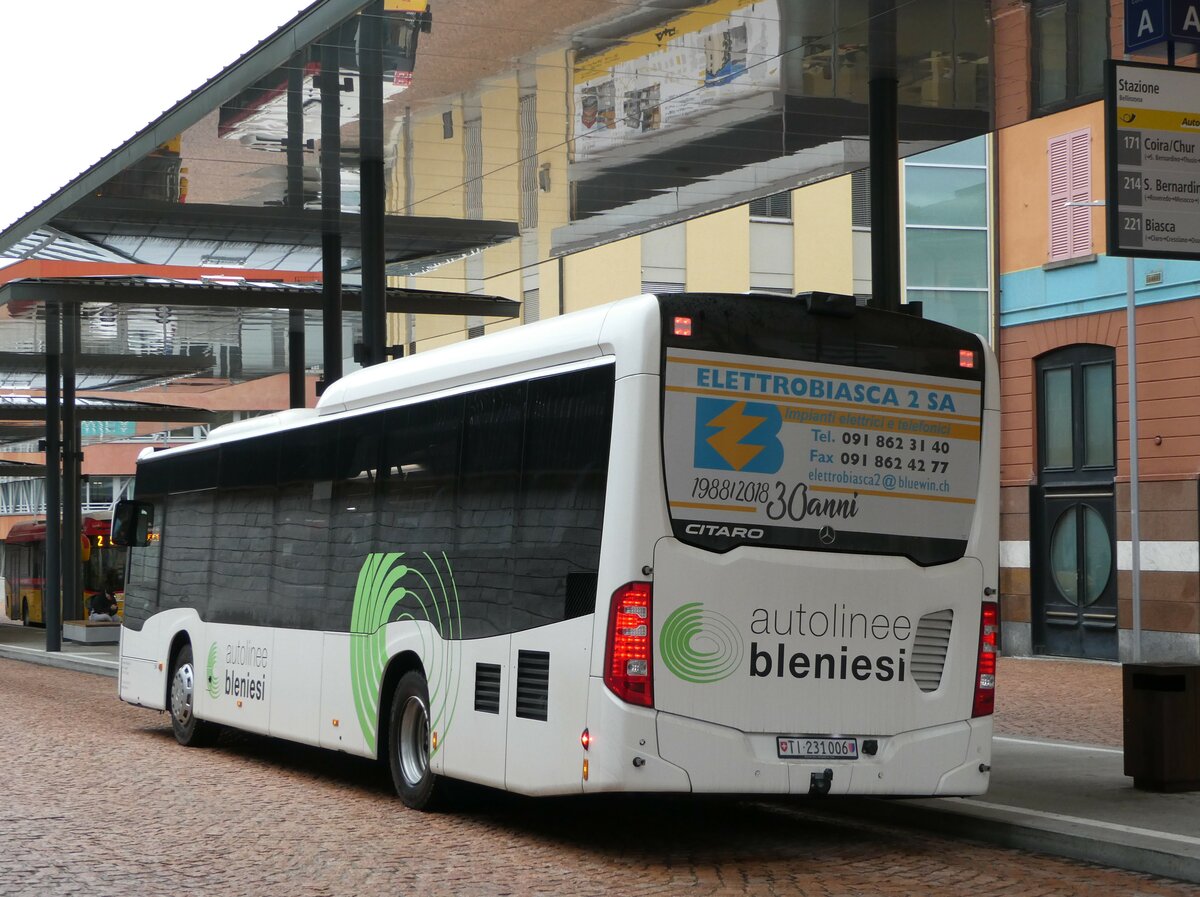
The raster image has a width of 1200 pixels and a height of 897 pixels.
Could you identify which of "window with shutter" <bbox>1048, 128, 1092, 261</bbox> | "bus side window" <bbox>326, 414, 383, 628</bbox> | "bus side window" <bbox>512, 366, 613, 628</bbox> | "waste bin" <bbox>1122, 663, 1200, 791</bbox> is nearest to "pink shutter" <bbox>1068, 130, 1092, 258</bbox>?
"window with shutter" <bbox>1048, 128, 1092, 261</bbox>

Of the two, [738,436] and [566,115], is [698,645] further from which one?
[566,115]

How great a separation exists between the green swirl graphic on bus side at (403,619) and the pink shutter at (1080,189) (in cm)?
2006

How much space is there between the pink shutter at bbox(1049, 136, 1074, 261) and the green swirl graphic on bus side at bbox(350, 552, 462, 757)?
2034cm

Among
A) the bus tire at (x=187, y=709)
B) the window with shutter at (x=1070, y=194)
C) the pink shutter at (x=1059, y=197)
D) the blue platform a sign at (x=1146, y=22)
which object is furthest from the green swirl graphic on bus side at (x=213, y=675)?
the pink shutter at (x=1059, y=197)

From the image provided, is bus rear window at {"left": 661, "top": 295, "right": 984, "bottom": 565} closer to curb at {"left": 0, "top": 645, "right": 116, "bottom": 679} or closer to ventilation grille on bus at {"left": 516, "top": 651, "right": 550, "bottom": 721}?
ventilation grille on bus at {"left": 516, "top": 651, "right": 550, "bottom": 721}

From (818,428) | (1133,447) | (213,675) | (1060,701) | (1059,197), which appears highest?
(1059,197)

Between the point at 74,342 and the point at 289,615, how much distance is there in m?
20.5

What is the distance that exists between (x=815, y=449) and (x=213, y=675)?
796 centimetres

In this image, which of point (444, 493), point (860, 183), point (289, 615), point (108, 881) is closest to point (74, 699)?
point (289, 615)

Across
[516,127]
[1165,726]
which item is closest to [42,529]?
[516,127]

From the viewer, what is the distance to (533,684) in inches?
411

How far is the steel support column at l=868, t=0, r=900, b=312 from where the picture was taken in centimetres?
1508

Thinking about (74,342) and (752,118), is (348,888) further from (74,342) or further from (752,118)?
(74,342)

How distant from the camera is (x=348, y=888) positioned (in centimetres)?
897
